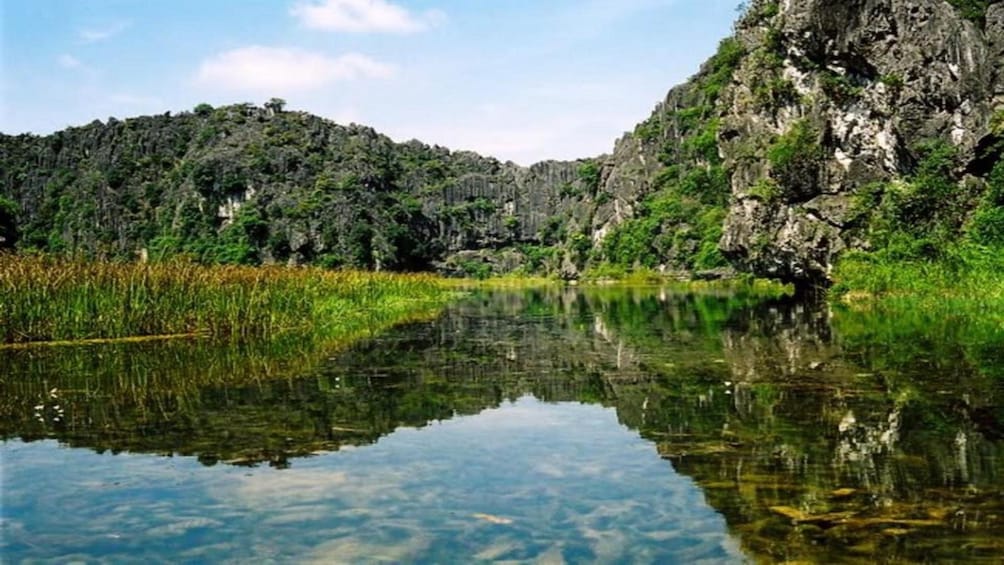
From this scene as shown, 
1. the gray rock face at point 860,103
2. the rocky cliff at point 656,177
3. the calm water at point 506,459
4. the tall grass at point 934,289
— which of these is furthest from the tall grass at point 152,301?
the gray rock face at point 860,103

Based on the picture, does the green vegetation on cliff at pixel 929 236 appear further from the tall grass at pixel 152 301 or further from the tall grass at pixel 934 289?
the tall grass at pixel 152 301

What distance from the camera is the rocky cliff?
3428 cm

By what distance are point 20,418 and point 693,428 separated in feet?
22.1

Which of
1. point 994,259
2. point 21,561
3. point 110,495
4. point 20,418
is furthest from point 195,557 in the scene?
point 994,259

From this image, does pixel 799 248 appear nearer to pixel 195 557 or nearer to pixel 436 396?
pixel 436 396

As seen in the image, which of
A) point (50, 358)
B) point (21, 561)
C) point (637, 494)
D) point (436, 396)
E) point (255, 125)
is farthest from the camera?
point (255, 125)

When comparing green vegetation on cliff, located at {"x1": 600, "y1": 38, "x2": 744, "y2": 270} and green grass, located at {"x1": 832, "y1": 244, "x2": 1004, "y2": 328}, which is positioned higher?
green vegetation on cliff, located at {"x1": 600, "y1": 38, "x2": 744, "y2": 270}

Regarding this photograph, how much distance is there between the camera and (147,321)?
16.6 metres

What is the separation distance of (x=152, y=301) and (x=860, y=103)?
30807 millimetres

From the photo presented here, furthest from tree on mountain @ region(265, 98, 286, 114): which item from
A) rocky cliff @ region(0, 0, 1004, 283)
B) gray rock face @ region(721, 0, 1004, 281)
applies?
gray rock face @ region(721, 0, 1004, 281)

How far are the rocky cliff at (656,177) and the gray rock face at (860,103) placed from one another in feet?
0.27

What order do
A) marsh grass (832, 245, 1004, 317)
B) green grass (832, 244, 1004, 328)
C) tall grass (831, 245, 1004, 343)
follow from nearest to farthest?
tall grass (831, 245, 1004, 343), green grass (832, 244, 1004, 328), marsh grass (832, 245, 1004, 317)

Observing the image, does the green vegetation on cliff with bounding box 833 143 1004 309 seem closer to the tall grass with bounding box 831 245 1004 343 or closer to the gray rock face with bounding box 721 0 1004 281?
the tall grass with bounding box 831 245 1004 343

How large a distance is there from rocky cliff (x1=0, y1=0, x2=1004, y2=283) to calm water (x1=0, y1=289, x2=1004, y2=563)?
30.2ft
